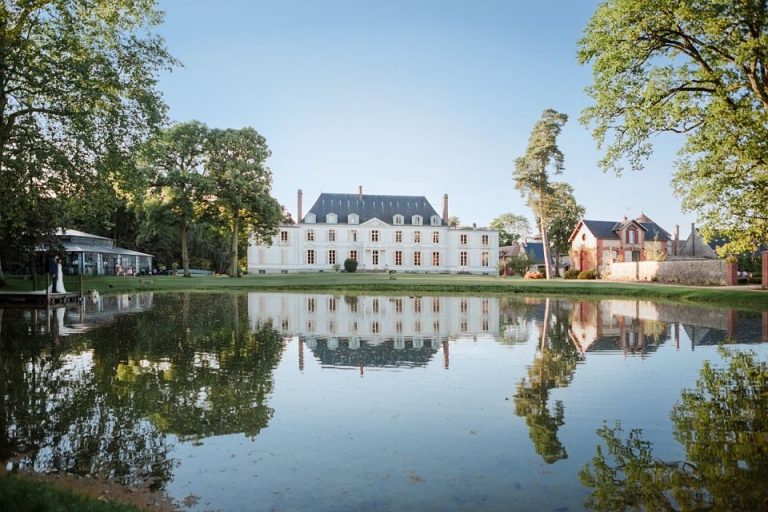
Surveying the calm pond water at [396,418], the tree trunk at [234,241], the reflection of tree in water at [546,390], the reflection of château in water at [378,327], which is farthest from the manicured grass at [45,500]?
the tree trunk at [234,241]

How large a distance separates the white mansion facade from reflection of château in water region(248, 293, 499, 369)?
38.1 meters

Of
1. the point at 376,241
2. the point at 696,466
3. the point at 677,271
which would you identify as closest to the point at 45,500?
the point at 696,466

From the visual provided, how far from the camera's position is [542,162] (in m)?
47.2

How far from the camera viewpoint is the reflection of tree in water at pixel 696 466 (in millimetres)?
3705

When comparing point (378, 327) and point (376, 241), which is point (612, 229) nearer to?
point (376, 241)

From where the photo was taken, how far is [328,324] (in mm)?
13836

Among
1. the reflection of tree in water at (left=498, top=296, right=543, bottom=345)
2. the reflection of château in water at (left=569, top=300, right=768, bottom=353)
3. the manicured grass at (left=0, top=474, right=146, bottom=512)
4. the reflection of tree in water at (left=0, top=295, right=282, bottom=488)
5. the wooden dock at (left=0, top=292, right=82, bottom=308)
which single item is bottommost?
the reflection of château in water at (left=569, top=300, right=768, bottom=353)

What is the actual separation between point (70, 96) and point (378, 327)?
9.72 m

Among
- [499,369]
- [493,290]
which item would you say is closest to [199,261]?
[493,290]

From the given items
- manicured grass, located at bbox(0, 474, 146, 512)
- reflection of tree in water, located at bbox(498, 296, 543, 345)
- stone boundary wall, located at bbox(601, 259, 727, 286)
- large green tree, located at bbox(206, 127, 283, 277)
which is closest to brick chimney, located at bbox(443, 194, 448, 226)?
stone boundary wall, located at bbox(601, 259, 727, 286)

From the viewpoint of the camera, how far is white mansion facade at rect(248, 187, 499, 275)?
192 feet

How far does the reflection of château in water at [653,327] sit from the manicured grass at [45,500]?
8792 millimetres

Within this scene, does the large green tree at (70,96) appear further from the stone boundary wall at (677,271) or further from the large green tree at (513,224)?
the large green tree at (513,224)

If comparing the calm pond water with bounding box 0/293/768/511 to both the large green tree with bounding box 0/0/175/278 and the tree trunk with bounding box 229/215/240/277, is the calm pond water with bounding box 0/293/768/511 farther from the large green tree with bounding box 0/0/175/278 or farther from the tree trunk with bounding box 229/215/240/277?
the tree trunk with bounding box 229/215/240/277
